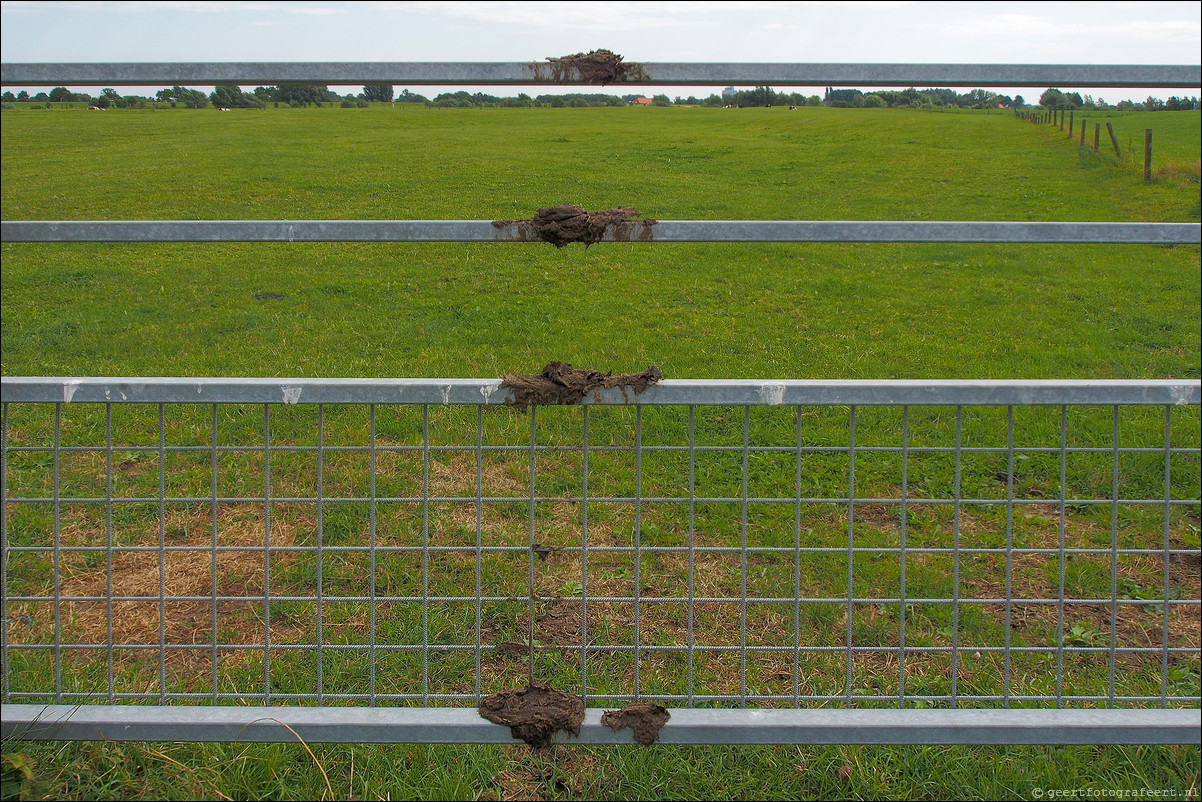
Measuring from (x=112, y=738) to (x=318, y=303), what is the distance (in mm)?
6539

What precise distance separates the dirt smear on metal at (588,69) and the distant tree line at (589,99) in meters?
0.36

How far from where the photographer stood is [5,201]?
1340cm

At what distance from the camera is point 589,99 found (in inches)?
110

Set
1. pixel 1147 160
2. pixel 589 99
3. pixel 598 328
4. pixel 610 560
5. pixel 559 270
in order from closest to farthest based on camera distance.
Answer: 1. pixel 589 99
2. pixel 610 560
3. pixel 598 328
4. pixel 559 270
5. pixel 1147 160

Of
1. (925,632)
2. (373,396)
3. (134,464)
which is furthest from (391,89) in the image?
(134,464)

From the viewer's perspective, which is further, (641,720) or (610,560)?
(610,560)

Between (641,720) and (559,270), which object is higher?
(559,270)

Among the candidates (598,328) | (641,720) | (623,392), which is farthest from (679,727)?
(598,328)

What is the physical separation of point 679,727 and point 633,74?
1.56 metres

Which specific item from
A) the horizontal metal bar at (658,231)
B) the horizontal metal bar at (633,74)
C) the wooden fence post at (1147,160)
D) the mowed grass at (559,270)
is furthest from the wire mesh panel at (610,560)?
the wooden fence post at (1147,160)

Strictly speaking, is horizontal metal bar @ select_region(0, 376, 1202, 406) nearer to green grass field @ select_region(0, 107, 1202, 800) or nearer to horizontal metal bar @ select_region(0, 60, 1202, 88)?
horizontal metal bar @ select_region(0, 60, 1202, 88)

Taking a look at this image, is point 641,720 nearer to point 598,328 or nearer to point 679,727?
point 679,727

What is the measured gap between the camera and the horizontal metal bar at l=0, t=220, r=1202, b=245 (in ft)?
6.66

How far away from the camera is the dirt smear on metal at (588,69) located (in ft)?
6.73
